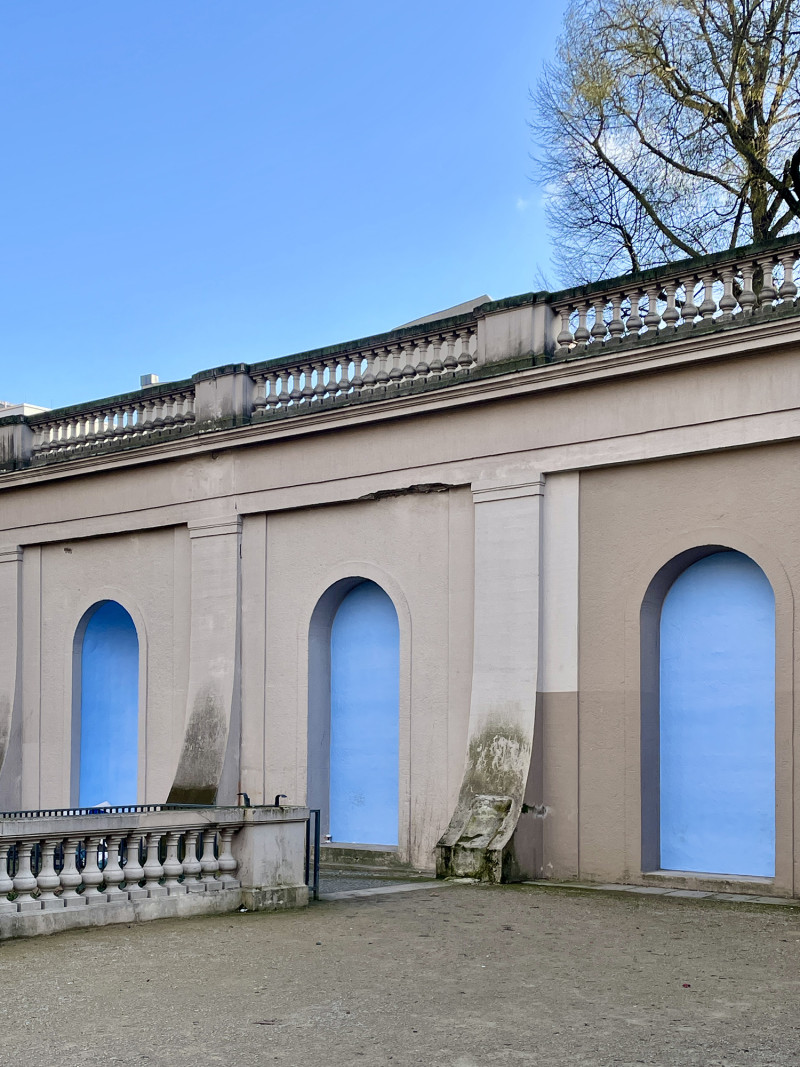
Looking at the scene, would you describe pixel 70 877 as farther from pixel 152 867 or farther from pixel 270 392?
pixel 270 392

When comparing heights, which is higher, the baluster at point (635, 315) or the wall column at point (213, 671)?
the baluster at point (635, 315)

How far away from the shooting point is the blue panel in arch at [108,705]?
57.9 feet

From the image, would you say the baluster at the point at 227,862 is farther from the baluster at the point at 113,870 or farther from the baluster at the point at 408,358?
the baluster at the point at 408,358

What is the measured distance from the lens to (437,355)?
46.6 feet

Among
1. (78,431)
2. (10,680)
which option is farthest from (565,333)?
(10,680)

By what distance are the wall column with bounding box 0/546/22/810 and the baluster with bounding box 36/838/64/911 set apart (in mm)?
9565

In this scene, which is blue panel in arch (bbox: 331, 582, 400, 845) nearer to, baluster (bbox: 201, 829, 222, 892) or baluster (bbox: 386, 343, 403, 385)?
baluster (bbox: 386, 343, 403, 385)

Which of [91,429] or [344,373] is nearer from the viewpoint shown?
[344,373]

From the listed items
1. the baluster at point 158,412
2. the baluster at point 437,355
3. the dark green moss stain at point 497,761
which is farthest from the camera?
the baluster at point 158,412

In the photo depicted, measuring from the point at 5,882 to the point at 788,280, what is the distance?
8214mm

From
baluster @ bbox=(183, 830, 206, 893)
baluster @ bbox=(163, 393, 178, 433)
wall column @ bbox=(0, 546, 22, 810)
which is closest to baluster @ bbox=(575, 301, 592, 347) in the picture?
baluster @ bbox=(163, 393, 178, 433)

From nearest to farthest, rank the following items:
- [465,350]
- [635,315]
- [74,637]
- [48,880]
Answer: [48,880] < [635,315] < [465,350] < [74,637]

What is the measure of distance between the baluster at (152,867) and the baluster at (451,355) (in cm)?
644

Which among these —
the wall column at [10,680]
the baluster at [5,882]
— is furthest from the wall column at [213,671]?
the baluster at [5,882]
